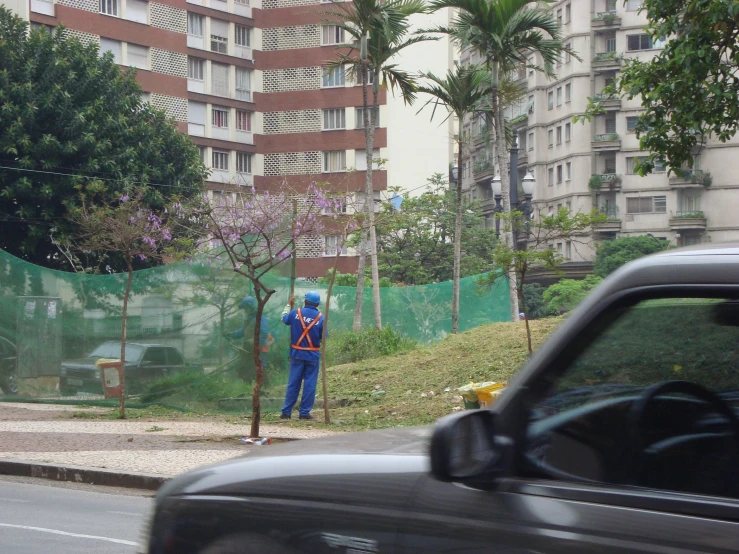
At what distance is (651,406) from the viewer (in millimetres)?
2482

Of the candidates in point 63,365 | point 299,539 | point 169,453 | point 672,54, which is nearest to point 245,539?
point 299,539

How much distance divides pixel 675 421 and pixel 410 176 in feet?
187

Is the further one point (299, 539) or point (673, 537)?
point (299, 539)

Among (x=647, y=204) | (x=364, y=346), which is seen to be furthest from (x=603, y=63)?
(x=364, y=346)

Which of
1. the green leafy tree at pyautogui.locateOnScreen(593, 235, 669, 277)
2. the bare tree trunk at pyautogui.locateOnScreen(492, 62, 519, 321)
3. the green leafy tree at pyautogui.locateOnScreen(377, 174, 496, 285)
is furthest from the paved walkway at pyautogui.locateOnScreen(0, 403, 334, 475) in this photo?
the green leafy tree at pyautogui.locateOnScreen(593, 235, 669, 277)

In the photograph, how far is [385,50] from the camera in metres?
24.0

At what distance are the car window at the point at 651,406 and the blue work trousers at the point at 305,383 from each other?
43.5 feet

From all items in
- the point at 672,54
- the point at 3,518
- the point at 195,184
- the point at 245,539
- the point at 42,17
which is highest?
the point at 42,17

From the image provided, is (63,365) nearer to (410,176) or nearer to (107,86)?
(107,86)

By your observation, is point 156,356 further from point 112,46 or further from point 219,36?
point 219,36

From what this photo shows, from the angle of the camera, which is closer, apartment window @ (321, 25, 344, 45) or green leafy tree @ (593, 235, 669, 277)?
apartment window @ (321, 25, 344, 45)

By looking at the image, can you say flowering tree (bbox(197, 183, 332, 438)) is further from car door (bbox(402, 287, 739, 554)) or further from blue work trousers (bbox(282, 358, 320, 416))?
car door (bbox(402, 287, 739, 554))

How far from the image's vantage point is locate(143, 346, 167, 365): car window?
17438 millimetres

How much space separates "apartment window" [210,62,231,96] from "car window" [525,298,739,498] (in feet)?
190
